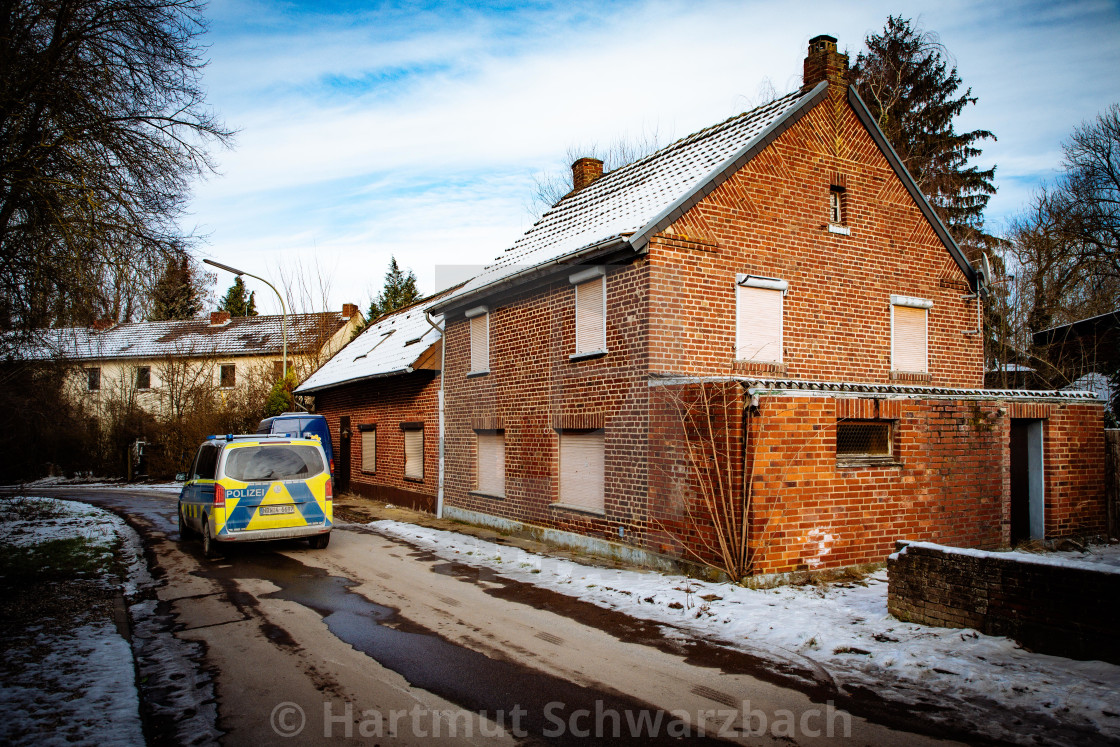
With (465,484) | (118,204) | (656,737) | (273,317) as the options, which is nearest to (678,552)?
(656,737)

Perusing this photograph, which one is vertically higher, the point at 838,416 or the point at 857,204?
the point at 857,204

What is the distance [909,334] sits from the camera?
1322 cm

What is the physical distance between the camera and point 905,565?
22.9 ft

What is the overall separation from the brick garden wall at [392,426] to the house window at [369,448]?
0.24 ft

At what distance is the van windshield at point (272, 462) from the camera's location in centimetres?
1080

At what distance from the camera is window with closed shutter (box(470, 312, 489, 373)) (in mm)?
14867

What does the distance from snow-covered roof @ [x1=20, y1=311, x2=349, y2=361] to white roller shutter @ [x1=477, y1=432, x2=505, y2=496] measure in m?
21.7

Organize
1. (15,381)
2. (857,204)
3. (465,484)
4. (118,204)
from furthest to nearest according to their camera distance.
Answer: (15,381), (465,484), (857,204), (118,204)

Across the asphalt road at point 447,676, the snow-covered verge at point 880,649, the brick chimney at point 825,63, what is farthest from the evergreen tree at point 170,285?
the brick chimney at point 825,63

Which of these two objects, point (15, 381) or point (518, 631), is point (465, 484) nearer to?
point (518, 631)

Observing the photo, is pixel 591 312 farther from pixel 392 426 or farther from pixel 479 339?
pixel 392 426

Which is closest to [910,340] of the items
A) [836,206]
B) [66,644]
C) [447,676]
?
[836,206]

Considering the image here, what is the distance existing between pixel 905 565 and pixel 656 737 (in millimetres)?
3772

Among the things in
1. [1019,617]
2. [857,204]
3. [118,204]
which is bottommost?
[1019,617]
